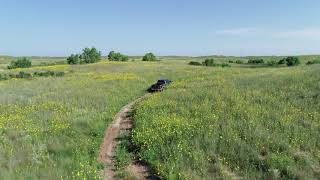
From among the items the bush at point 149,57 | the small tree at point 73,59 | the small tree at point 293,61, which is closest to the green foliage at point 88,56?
the small tree at point 73,59

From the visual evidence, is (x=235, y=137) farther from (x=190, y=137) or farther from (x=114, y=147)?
(x=114, y=147)

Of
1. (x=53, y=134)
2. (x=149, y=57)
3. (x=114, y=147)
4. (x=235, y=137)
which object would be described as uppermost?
(x=149, y=57)

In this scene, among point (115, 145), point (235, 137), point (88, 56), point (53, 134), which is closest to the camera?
point (235, 137)

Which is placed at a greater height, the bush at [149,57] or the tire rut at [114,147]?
the bush at [149,57]

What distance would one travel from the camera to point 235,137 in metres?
15.0

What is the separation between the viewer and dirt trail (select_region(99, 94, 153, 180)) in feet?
42.3

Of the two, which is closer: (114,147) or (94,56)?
(114,147)

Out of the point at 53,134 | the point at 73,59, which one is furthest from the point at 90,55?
the point at 53,134

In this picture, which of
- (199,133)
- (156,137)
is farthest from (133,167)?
(199,133)

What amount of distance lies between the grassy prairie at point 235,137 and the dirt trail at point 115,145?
493 mm

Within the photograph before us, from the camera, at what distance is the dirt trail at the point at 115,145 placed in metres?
12.9

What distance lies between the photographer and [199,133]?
16062 mm

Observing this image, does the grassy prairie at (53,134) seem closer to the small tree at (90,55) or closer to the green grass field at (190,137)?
the green grass field at (190,137)

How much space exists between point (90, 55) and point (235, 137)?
11789cm
